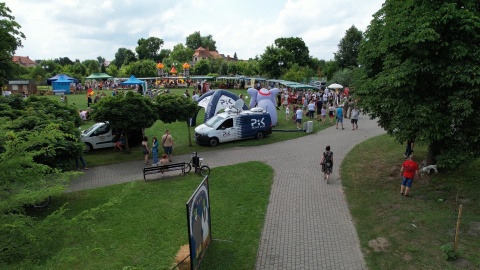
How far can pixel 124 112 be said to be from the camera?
15992 mm

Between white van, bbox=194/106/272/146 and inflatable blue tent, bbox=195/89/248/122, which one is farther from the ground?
inflatable blue tent, bbox=195/89/248/122

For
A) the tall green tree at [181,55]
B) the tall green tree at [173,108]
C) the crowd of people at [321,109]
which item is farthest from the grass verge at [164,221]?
the tall green tree at [181,55]

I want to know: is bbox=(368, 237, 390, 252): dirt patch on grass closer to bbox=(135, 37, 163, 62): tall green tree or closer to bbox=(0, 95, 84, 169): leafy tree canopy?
bbox=(0, 95, 84, 169): leafy tree canopy

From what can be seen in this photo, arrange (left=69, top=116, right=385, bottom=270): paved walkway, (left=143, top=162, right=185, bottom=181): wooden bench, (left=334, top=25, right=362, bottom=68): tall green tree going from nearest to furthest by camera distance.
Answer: (left=69, top=116, right=385, bottom=270): paved walkway, (left=143, top=162, right=185, bottom=181): wooden bench, (left=334, top=25, right=362, bottom=68): tall green tree

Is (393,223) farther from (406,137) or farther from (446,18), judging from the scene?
(446,18)

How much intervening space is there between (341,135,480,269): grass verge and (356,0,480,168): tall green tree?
1.51 m

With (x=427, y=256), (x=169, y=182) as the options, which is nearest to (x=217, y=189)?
(x=169, y=182)

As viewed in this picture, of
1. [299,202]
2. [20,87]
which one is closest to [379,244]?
[299,202]

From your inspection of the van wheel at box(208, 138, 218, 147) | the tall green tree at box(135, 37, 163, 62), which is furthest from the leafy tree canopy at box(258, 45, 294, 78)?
the tall green tree at box(135, 37, 163, 62)

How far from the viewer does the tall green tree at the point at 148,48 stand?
100m

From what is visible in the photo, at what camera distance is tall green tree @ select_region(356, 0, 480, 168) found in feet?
30.9

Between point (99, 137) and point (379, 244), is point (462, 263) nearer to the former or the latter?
point (379, 244)

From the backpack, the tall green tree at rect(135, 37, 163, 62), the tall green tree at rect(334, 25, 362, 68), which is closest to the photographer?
the backpack

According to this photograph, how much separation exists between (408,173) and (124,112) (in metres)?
12.1
